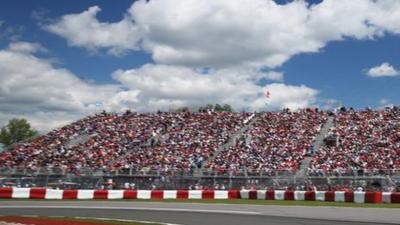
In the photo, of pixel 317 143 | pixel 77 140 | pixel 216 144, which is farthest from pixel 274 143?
pixel 77 140

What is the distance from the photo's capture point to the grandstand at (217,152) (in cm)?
3503

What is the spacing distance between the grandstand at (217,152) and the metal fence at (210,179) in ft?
0.20

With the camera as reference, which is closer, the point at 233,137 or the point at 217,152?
the point at 217,152

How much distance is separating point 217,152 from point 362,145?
1033 cm

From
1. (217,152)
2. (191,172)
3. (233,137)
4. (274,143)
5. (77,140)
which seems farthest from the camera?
(77,140)

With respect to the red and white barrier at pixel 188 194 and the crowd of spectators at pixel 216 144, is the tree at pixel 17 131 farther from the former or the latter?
the red and white barrier at pixel 188 194

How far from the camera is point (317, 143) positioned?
42.5m

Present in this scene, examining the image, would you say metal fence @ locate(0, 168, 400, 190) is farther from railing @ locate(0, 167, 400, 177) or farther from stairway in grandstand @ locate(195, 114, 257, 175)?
stairway in grandstand @ locate(195, 114, 257, 175)

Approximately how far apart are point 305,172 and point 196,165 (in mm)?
8300

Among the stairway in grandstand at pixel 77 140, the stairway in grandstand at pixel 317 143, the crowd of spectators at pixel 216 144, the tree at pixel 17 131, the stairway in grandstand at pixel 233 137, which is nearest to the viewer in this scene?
the stairway in grandstand at pixel 317 143

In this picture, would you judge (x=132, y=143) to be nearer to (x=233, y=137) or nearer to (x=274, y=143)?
(x=233, y=137)

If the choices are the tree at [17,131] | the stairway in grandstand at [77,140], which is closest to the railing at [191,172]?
the stairway in grandstand at [77,140]

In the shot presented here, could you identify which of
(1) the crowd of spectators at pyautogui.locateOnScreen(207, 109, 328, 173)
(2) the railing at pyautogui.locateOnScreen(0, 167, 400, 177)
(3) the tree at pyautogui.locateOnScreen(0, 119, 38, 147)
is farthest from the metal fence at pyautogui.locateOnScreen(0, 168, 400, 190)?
(3) the tree at pyautogui.locateOnScreen(0, 119, 38, 147)

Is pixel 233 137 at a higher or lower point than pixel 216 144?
higher
